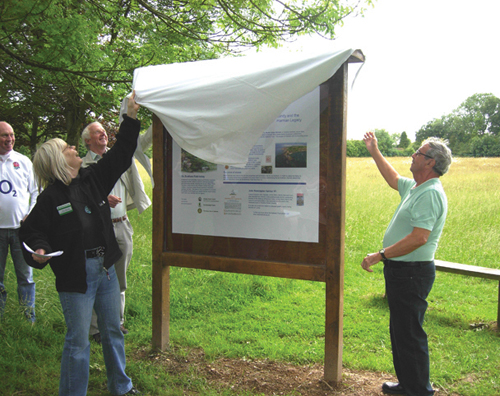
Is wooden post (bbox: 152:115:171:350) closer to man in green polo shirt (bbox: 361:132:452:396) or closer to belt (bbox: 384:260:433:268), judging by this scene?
man in green polo shirt (bbox: 361:132:452:396)

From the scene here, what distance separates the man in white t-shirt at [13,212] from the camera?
178 inches

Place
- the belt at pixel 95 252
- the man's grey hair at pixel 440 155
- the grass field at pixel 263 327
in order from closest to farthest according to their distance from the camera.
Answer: the belt at pixel 95 252
the man's grey hair at pixel 440 155
the grass field at pixel 263 327

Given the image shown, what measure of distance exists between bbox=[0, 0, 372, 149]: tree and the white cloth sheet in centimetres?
214

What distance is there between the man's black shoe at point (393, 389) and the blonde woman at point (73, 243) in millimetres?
2304

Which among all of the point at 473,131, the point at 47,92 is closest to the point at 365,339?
the point at 47,92

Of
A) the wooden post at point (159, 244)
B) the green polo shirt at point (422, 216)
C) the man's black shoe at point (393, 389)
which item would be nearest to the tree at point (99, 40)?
the wooden post at point (159, 244)

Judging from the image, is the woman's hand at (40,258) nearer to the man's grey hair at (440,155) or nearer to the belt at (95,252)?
the belt at (95,252)

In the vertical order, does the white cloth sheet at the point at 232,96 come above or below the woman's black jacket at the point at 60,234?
above

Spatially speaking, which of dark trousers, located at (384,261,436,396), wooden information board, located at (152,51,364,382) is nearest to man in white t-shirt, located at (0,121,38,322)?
wooden information board, located at (152,51,364,382)

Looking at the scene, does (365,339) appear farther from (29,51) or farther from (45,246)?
(29,51)

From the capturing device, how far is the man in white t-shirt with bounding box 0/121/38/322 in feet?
14.8

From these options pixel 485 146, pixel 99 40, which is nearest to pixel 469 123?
pixel 485 146

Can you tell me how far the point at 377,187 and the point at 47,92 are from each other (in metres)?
12.1

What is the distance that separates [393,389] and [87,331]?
2.48 meters
